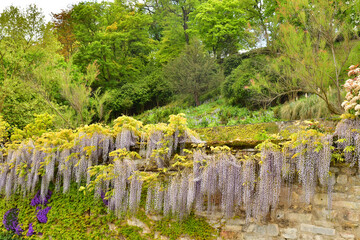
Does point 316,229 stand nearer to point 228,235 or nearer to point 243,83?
point 228,235

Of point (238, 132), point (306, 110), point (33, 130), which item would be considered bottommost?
point (33, 130)

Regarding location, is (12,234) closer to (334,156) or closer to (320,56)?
(334,156)

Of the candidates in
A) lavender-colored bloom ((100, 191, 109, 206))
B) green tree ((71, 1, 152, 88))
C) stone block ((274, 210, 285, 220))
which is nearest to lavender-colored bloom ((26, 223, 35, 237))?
lavender-colored bloom ((100, 191, 109, 206))

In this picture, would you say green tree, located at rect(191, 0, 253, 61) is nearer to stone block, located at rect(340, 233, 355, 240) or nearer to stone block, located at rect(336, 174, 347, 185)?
stone block, located at rect(336, 174, 347, 185)

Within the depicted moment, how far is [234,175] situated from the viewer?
11.0ft

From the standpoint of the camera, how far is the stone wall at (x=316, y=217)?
9.36 ft

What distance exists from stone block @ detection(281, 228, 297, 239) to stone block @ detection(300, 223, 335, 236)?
0.09m

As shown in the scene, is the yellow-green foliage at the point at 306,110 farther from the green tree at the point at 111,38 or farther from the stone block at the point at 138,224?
the green tree at the point at 111,38

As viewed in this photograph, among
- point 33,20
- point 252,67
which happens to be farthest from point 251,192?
point 33,20

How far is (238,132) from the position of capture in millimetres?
6492

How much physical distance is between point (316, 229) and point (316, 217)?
4.9 inches

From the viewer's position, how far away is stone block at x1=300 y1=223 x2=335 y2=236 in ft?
9.52

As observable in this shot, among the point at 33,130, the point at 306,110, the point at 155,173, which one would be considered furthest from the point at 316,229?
the point at 33,130

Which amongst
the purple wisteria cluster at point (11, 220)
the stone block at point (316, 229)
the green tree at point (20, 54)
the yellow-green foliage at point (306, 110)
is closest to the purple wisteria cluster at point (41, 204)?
the purple wisteria cluster at point (11, 220)
